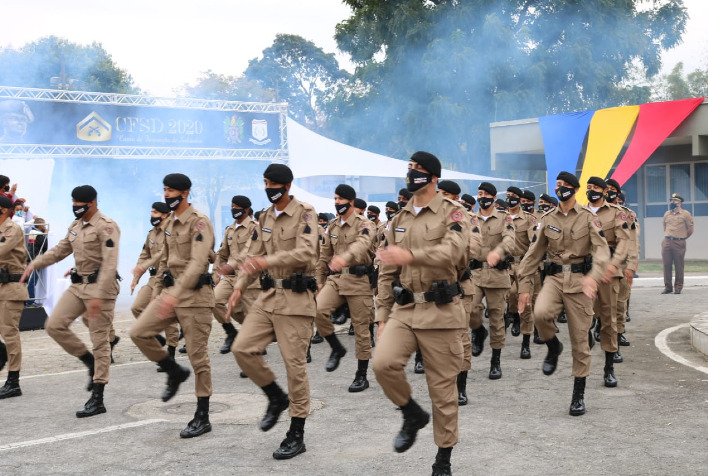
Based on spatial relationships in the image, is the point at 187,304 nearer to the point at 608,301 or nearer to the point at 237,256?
the point at 237,256

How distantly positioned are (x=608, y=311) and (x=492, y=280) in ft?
4.89

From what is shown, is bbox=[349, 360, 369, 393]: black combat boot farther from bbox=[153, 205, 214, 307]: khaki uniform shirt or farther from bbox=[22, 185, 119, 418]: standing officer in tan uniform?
bbox=[22, 185, 119, 418]: standing officer in tan uniform

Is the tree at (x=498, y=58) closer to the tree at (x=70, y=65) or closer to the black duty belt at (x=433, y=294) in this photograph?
the tree at (x=70, y=65)

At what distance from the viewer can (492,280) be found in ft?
30.8

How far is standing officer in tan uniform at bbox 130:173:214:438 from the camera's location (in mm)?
6613

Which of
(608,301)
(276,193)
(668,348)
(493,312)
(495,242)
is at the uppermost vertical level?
(276,193)

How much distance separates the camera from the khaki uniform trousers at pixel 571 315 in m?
7.29

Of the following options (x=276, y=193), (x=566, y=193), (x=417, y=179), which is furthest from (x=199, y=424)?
(x=566, y=193)

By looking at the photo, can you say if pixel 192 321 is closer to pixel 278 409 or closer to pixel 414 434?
pixel 278 409

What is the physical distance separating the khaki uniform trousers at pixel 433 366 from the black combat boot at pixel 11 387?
4.76 m

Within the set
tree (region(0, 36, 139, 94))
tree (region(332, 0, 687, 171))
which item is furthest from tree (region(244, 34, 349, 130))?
tree (region(332, 0, 687, 171))

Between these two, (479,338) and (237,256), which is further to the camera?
(237,256)

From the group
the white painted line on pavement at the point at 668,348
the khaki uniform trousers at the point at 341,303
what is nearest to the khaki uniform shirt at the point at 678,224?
the white painted line on pavement at the point at 668,348

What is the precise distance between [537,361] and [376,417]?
3.47 m
